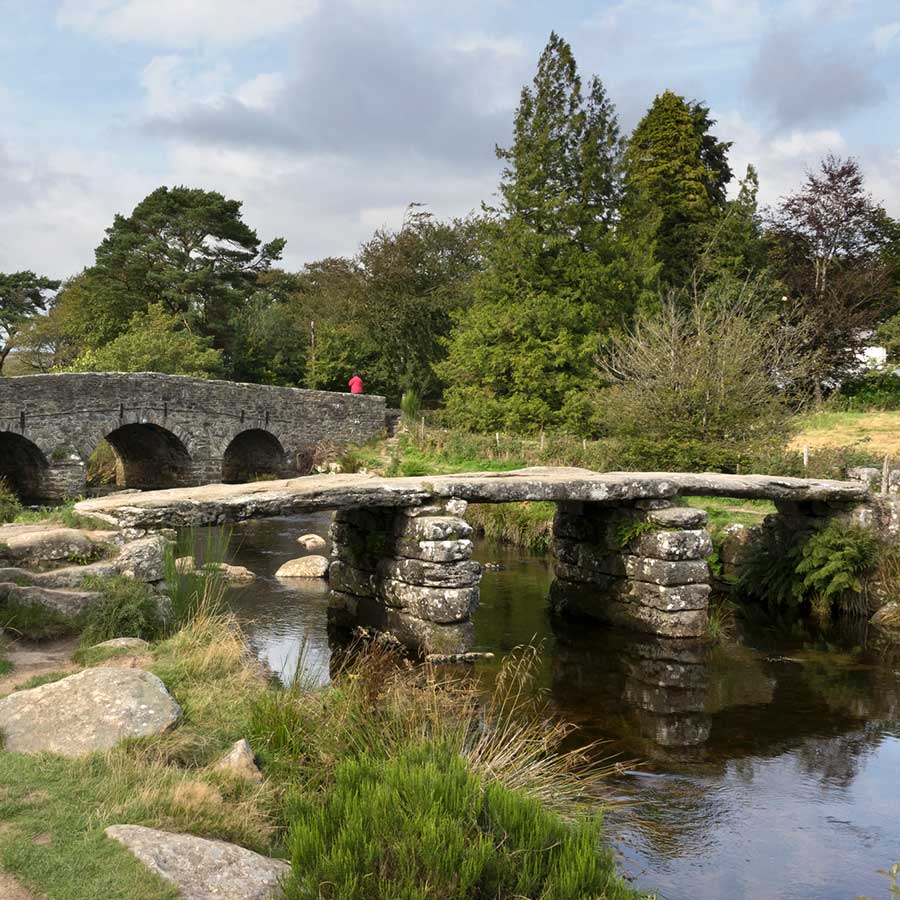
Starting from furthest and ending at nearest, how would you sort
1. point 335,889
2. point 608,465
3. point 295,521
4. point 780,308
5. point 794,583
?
point 780,308, point 295,521, point 608,465, point 794,583, point 335,889

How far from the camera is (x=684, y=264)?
1280 inches

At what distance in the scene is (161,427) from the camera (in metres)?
24.9

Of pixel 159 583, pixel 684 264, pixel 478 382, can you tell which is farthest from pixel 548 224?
pixel 159 583

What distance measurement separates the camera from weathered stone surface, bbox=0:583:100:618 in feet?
24.9

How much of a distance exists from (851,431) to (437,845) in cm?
2330

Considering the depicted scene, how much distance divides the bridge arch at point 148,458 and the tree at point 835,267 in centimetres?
2131

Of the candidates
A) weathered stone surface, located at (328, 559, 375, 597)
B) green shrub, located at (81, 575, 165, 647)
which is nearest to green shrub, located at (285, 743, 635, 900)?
green shrub, located at (81, 575, 165, 647)

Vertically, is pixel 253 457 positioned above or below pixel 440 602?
above

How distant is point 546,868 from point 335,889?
104 centimetres

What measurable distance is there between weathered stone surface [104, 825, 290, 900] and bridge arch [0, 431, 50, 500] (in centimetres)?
1950

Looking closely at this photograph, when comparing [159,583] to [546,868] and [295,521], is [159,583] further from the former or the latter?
[295,521]

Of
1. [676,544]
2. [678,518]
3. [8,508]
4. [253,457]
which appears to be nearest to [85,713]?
[676,544]

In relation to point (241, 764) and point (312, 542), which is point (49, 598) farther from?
point (312, 542)

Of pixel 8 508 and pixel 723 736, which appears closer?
pixel 723 736
